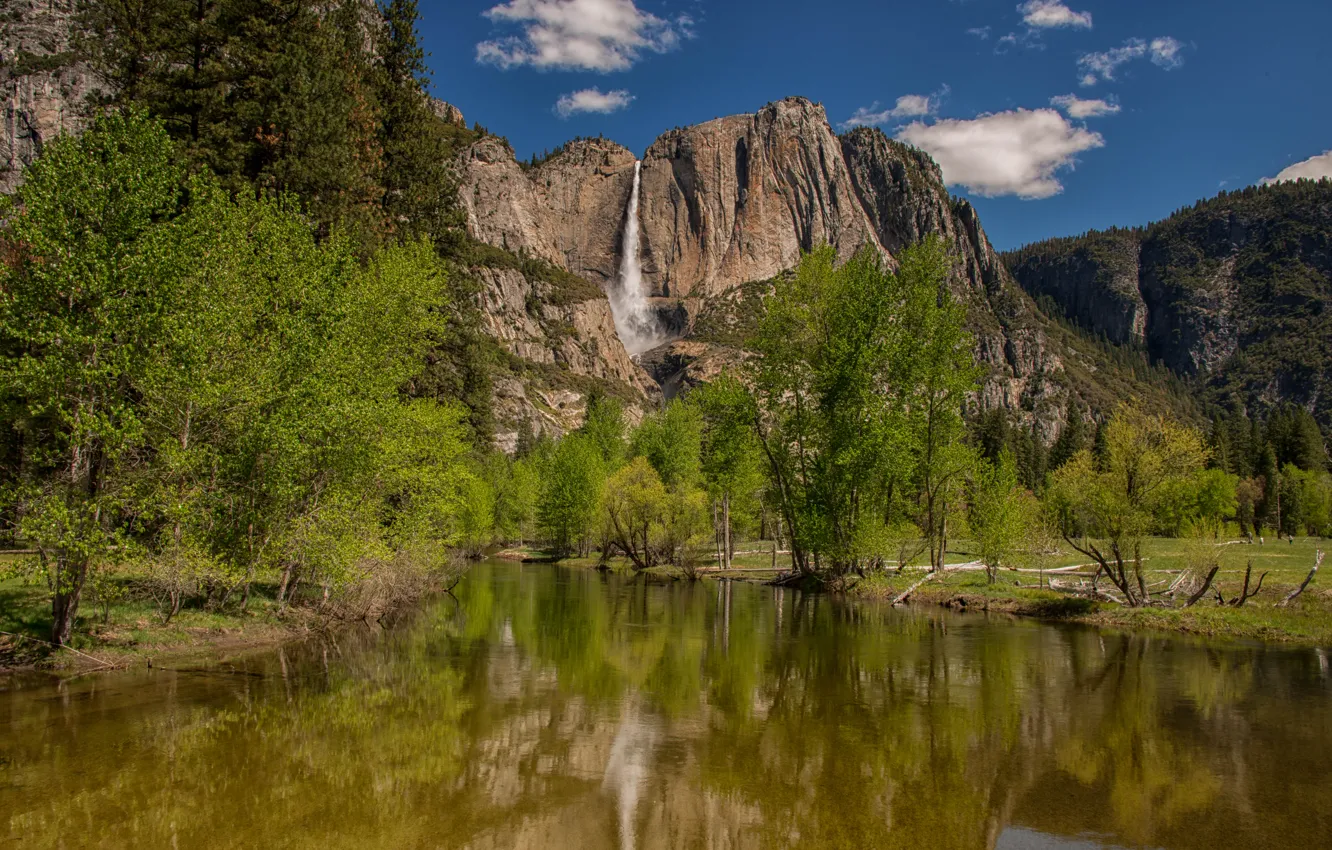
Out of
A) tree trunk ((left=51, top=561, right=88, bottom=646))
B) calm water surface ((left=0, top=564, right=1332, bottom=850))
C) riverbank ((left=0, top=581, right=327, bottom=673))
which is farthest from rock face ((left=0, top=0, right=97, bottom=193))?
calm water surface ((left=0, top=564, right=1332, bottom=850))

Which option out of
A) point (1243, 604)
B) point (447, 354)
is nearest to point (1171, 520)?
point (1243, 604)

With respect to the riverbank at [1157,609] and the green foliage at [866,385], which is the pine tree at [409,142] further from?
the riverbank at [1157,609]

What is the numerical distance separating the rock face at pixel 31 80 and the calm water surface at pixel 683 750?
14163 centimetres

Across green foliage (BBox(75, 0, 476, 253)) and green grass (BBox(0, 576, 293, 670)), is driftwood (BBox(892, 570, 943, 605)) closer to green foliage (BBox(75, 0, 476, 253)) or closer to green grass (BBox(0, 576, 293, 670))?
green grass (BBox(0, 576, 293, 670))

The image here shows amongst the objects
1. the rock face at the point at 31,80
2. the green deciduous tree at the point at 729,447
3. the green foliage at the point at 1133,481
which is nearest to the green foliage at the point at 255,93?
the green deciduous tree at the point at 729,447

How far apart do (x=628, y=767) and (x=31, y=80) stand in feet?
526

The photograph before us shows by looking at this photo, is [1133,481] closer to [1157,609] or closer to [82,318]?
[1157,609]

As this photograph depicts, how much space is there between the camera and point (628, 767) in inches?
448

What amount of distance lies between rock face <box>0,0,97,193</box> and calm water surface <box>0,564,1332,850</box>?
5576 inches

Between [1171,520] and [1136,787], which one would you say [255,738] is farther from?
[1171,520]

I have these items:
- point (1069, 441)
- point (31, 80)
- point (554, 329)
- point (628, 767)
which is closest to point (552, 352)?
point (554, 329)

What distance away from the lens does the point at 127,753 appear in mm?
11555

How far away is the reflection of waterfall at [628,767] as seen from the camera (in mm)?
9375

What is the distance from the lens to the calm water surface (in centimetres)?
919
